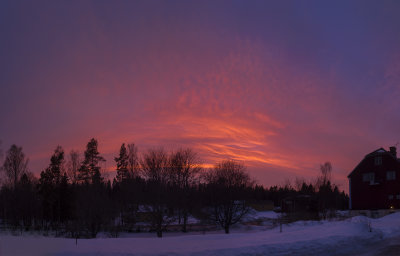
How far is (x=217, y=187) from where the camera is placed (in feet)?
135

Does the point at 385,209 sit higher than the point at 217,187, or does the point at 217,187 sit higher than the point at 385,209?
the point at 217,187

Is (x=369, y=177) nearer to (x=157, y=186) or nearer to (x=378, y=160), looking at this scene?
(x=378, y=160)

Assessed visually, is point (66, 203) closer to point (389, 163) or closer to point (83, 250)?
point (83, 250)

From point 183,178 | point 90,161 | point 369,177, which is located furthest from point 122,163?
point 369,177

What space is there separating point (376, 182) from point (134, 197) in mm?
36806

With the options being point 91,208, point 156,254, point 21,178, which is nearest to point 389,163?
point 91,208

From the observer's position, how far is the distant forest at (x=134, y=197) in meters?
39.2

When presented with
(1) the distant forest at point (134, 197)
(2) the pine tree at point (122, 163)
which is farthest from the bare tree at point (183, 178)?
(2) the pine tree at point (122, 163)

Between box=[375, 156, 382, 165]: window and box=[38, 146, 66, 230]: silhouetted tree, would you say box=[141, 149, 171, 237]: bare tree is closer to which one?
box=[38, 146, 66, 230]: silhouetted tree

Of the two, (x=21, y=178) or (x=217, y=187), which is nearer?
(x=217, y=187)

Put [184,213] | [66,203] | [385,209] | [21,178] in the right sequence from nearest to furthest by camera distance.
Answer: [184,213]
[385,209]
[66,203]
[21,178]

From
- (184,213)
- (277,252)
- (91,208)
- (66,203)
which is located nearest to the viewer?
(277,252)

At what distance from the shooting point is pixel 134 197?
41094 mm

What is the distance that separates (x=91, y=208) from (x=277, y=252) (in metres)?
28.9
